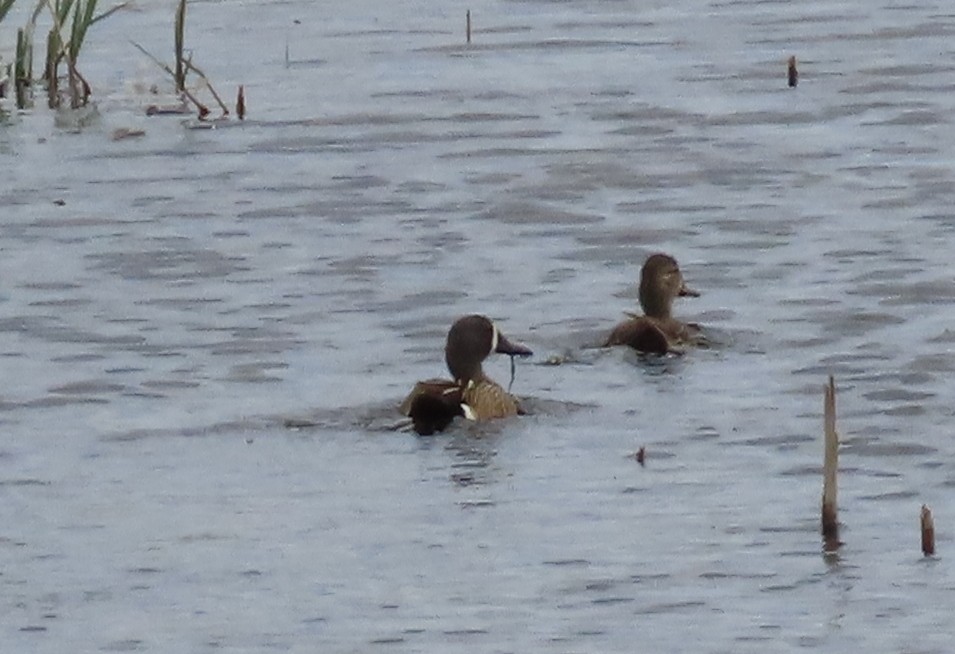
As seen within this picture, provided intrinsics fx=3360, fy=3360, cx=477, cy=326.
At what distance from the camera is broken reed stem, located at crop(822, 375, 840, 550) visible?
27.5ft

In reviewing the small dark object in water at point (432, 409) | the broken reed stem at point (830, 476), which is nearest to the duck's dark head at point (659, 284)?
the small dark object in water at point (432, 409)

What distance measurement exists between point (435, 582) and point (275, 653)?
721 mm

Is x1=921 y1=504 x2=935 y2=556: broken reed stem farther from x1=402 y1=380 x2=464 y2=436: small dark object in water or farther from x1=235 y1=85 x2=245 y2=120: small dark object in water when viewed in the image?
x1=235 y1=85 x2=245 y2=120: small dark object in water

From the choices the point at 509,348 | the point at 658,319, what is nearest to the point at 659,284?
the point at 658,319

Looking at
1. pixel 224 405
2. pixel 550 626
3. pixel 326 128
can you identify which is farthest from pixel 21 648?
pixel 326 128

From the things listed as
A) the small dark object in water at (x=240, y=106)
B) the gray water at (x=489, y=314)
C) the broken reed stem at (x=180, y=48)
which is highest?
the broken reed stem at (x=180, y=48)

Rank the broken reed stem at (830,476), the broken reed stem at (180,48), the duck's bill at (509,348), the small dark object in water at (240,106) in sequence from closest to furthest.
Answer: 1. the broken reed stem at (830,476)
2. the duck's bill at (509,348)
3. the broken reed stem at (180,48)
4. the small dark object in water at (240,106)

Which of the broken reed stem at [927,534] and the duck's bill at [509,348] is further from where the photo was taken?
the duck's bill at [509,348]

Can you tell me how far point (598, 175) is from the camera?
15922 mm

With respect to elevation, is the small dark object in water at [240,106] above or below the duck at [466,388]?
above

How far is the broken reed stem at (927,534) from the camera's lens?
8.54m

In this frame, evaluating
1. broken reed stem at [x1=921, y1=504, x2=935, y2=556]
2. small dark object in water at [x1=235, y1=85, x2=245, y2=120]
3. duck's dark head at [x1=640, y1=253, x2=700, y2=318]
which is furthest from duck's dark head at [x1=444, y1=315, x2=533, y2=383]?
small dark object in water at [x1=235, y1=85, x2=245, y2=120]

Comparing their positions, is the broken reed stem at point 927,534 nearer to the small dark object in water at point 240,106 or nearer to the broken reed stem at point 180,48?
the broken reed stem at point 180,48

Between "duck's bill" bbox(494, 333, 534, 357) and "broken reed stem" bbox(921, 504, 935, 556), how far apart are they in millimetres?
3067
